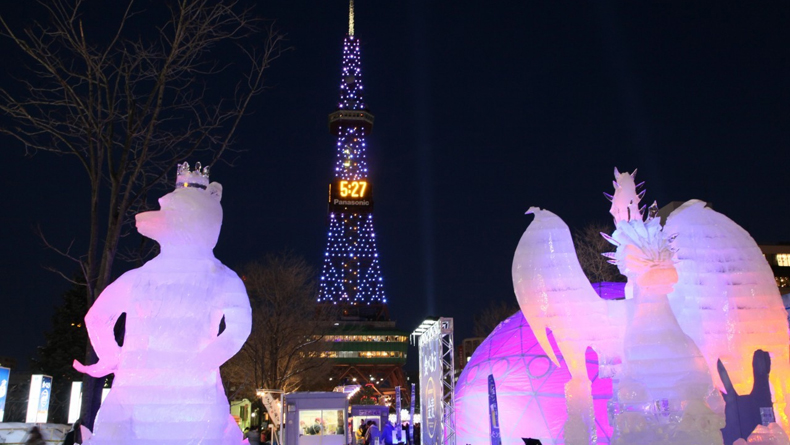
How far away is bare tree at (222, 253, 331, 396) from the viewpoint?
1040 inches

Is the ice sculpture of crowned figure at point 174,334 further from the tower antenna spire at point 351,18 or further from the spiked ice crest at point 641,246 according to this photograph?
the tower antenna spire at point 351,18

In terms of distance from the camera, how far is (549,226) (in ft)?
25.7

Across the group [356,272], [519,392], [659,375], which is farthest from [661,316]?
[356,272]

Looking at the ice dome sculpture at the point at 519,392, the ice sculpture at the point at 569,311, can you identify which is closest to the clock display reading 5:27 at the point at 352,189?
the ice dome sculpture at the point at 519,392

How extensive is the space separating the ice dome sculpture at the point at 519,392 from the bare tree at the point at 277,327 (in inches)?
456

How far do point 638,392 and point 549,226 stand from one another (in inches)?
99.6

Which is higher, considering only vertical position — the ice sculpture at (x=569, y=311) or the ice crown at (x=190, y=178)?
the ice crown at (x=190, y=178)

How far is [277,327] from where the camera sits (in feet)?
86.3

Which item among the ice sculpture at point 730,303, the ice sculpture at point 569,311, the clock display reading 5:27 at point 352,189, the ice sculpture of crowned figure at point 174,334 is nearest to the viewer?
the ice sculpture of crowned figure at point 174,334

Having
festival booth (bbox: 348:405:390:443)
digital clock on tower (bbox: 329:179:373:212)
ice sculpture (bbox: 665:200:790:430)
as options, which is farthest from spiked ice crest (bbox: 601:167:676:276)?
digital clock on tower (bbox: 329:179:373:212)

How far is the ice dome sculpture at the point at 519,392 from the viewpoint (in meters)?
14.0

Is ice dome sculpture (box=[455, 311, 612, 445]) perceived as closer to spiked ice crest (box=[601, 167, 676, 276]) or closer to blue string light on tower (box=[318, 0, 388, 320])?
spiked ice crest (box=[601, 167, 676, 276])

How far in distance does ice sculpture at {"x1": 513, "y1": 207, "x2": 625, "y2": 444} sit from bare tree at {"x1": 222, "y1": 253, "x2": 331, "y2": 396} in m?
20.2

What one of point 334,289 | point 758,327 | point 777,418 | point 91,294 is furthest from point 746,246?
point 334,289
